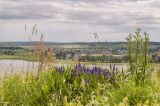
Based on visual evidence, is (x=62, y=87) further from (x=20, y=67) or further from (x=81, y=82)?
(x=20, y=67)

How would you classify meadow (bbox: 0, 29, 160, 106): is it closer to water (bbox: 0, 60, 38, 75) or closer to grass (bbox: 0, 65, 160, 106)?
grass (bbox: 0, 65, 160, 106)

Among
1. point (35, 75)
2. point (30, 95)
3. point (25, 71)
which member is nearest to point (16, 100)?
point (30, 95)

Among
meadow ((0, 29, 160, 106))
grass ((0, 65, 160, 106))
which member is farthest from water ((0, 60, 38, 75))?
grass ((0, 65, 160, 106))

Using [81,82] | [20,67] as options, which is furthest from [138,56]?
[20,67]

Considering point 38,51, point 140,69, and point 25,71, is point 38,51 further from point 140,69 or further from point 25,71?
point 140,69

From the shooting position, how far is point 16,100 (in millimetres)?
12539

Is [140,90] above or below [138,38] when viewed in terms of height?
below

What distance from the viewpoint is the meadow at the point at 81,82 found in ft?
38.6

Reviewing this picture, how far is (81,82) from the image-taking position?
12.3 metres

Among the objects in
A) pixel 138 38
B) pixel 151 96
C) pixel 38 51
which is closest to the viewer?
pixel 151 96

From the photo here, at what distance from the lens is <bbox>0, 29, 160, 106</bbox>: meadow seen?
11758 mm

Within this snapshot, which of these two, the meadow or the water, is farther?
the water

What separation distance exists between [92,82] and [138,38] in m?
1.96

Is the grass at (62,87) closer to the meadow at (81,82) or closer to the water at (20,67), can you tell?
the meadow at (81,82)
